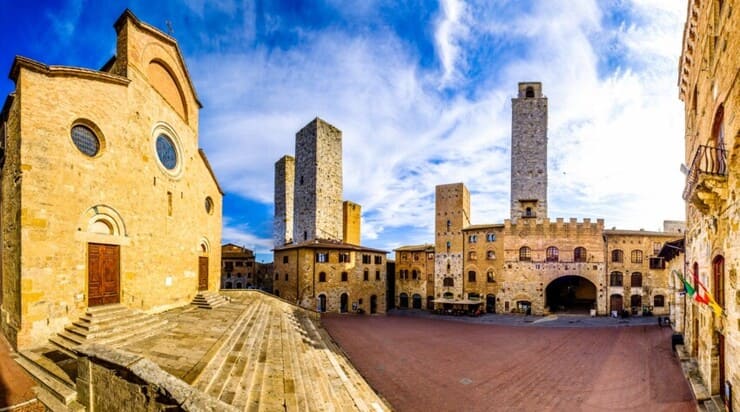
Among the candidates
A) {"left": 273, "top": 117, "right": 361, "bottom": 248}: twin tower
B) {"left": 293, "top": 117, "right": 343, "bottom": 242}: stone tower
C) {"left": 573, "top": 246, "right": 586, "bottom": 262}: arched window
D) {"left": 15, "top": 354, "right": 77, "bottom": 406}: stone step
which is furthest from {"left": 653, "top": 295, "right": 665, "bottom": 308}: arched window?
{"left": 15, "top": 354, "right": 77, "bottom": 406}: stone step

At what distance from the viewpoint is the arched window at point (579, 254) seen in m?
30.2

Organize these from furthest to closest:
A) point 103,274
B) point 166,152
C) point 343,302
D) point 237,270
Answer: point 237,270 → point 343,302 → point 166,152 → point 103,274

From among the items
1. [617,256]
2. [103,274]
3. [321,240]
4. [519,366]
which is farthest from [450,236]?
[103,274]

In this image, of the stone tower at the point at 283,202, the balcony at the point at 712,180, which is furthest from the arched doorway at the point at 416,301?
the balcony at the point at 712,180

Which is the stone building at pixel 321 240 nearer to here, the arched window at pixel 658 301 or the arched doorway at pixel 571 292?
the arched doorway at pixel 571 292

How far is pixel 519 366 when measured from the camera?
15.3 m

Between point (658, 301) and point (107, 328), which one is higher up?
point (107, 328)

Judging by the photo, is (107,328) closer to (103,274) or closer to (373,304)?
(103,274)

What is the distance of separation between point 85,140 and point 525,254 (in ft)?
110

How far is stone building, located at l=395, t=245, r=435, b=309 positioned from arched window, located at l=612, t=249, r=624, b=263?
56.5 ft

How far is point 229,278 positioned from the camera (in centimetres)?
3816

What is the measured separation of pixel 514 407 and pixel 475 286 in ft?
75.2

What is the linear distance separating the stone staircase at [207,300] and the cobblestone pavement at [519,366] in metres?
7.27

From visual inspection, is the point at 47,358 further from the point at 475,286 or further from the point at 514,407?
the point at 475,286
